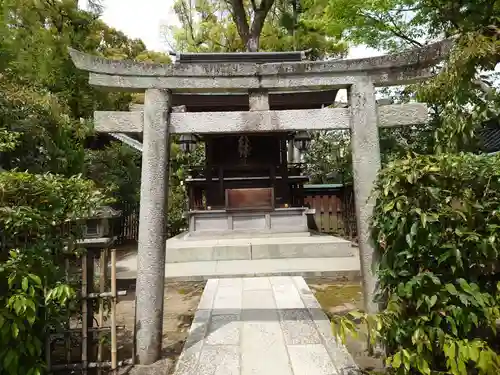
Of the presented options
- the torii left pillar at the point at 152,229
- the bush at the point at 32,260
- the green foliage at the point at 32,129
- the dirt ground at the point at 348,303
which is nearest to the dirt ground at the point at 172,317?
the torii left pillar at the point at 152,229

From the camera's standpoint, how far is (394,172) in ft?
9.26

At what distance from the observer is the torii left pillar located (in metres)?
3.50

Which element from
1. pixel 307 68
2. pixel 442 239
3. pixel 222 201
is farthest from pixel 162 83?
pixel 222 201

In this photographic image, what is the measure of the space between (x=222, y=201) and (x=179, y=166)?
669 cm

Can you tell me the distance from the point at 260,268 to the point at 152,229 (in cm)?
450

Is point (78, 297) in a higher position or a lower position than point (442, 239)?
lower

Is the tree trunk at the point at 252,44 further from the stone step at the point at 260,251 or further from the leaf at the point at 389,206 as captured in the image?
the leaf at the point at 389,206

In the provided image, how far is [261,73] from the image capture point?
387 cm

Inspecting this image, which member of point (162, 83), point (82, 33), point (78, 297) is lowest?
point (78, 297)

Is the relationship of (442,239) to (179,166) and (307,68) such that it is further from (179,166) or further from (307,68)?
(179,166)

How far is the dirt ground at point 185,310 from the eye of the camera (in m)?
3.79

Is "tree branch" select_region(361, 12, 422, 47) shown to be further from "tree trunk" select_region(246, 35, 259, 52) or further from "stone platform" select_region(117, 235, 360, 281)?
"stone platform" select_region(117, 235, 360, 281)

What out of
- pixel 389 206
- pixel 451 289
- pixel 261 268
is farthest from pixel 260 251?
pixel 451 289

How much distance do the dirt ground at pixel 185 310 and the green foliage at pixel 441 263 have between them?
916 mm
